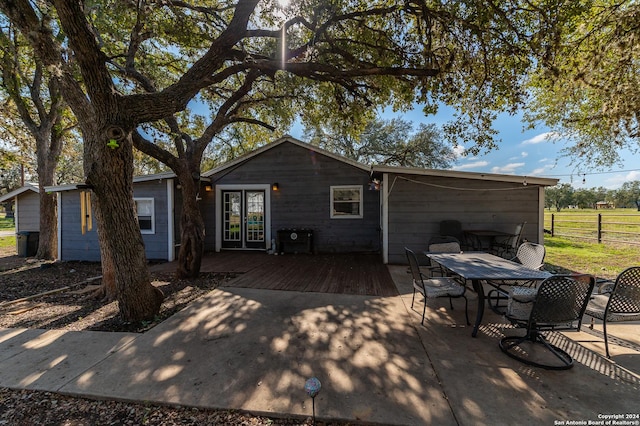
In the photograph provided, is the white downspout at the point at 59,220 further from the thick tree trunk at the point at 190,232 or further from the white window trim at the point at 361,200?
the white window trim at the point at 361,200

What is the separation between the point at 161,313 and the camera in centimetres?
369

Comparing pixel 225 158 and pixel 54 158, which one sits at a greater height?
pixel 225 158

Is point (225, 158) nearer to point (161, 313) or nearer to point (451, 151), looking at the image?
point (161, 313)

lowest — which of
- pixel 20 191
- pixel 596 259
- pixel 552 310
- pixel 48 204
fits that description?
pixel 596 259

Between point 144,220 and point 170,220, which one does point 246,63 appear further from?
point 144,220

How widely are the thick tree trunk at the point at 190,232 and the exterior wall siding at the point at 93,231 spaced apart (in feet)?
9.66

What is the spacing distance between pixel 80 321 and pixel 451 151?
17288 mm

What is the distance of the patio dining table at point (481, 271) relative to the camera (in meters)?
2.91

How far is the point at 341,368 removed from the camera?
2412 millimetres

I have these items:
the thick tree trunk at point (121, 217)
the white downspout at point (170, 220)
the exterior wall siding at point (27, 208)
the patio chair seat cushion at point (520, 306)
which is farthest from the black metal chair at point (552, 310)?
the exterior wall siding at point (27, 208)

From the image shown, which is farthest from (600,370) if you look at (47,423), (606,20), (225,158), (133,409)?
(225,158)

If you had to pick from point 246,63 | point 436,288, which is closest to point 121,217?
point 246,63

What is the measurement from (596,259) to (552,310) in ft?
22.1

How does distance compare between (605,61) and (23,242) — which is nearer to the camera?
(605,61)
